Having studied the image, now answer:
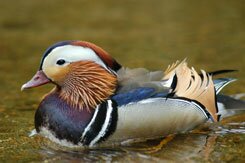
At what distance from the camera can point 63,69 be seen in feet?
17.6

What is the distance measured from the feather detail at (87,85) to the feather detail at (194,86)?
509 millimetres

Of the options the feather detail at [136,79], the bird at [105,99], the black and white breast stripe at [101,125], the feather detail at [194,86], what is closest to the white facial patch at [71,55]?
the bird at [105,99]

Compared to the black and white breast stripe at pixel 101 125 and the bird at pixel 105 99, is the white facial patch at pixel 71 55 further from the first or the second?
the black and white breast stripe at pixel 101 125

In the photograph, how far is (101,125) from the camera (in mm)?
5172

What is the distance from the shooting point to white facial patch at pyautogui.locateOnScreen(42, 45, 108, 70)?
17.2 ft

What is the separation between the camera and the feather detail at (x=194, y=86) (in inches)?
215

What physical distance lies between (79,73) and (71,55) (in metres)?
0.20

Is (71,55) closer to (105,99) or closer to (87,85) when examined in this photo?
(87,85)

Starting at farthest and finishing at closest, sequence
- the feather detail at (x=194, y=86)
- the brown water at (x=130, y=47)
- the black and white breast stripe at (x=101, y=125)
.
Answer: the feather detail at (x=194, y=86), the brown water at (x=130, y=47), the black and white breast stripe at (x=101, y=125)

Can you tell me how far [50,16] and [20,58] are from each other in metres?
2.40

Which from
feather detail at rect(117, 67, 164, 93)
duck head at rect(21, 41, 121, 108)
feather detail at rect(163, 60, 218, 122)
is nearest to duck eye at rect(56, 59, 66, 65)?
duck head at rect(21, 41, 121, 108)

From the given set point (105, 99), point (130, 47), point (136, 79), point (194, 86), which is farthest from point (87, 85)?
point (130, 47)

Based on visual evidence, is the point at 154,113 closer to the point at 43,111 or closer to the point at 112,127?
the point at 112,127

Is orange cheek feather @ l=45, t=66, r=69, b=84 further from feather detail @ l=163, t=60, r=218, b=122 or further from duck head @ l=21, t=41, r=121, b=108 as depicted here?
feather detail @ l=163, t=60, r=218, b=122
